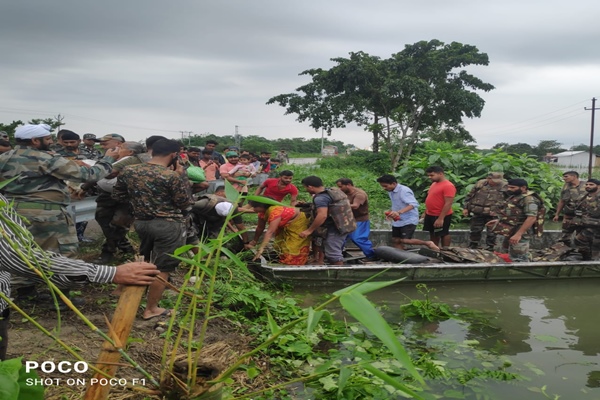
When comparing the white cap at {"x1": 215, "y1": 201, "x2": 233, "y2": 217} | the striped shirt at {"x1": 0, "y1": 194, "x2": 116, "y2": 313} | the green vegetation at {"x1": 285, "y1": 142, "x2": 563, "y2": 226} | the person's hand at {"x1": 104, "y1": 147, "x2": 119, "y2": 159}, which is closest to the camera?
the striped shirt at {"x1": 0, "y1": 194, "x2": 116, "y2": 313}

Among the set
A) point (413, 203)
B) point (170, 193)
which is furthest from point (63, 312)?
point (413, 203)

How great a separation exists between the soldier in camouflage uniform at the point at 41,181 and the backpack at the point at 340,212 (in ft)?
11.1

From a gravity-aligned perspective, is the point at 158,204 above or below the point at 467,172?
below

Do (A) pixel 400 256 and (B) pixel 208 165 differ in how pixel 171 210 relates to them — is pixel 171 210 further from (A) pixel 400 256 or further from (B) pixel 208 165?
(B) pixel 208 165

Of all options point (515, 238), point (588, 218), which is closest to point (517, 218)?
point (515, 238)

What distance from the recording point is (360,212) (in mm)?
8023

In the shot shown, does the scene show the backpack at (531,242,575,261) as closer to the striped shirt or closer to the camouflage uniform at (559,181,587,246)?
the camouflage uniform at (559,181,587,246)

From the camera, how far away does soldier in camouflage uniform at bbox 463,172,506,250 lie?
9.16 m

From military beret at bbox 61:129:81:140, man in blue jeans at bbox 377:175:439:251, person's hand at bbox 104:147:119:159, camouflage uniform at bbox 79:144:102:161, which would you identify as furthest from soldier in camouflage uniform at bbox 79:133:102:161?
man in blue jeans at bbox 377:175:439:251

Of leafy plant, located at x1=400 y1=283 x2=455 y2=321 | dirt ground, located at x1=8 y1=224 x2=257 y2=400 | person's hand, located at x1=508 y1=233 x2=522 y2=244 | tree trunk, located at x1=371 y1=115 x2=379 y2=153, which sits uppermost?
tree trunk, located at x1=371 y1=115 x2=379 y2=153

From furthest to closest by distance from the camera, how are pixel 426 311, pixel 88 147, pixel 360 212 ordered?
pixel 88 147, pixel 360 212, pixel 426 311

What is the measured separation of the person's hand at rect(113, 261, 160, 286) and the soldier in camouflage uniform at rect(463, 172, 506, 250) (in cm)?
818

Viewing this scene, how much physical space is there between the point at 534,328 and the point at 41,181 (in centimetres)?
585

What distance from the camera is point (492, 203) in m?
9.18
